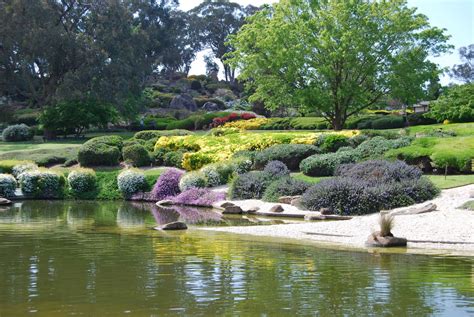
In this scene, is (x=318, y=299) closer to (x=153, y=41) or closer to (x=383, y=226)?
(x=383, y=226)

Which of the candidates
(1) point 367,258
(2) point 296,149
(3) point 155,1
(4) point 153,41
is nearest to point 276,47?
(2) point 296,149

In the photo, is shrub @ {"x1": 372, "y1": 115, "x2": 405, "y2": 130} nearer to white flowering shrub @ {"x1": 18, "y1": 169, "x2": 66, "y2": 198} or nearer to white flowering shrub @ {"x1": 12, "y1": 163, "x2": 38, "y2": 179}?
white flowering shrub @ {"x1": 18, "y1": 169, "x2": 66, "y2": 198}

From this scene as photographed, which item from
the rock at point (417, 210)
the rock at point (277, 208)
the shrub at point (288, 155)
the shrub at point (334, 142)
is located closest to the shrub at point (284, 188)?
the rock at point (277, 208)

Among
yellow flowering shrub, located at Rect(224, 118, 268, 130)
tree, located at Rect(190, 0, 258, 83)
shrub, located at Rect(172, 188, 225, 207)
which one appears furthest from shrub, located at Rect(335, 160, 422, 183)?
tree, located at Rect(190, 0, 258, 83)

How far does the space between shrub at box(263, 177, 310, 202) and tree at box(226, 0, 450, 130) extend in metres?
11.7

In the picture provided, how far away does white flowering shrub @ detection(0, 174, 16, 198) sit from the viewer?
27.6 meters

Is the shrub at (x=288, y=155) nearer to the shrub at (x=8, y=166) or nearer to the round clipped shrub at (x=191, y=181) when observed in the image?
the round clipped shrub at (x=191, y=181)

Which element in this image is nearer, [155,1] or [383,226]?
[383,226]

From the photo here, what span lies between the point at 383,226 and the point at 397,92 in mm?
21415

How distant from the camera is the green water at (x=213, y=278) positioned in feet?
30.5

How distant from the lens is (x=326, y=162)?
83.8ft

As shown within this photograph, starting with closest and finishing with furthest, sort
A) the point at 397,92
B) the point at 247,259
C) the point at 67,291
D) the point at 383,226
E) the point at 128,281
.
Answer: the point at 67,291 < the point at 128,281 < the point at 247,259 < the point at 383,226 < the point at 397,92

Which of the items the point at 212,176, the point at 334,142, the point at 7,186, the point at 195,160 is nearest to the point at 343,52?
the point at 334,142

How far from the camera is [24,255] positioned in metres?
13.7
